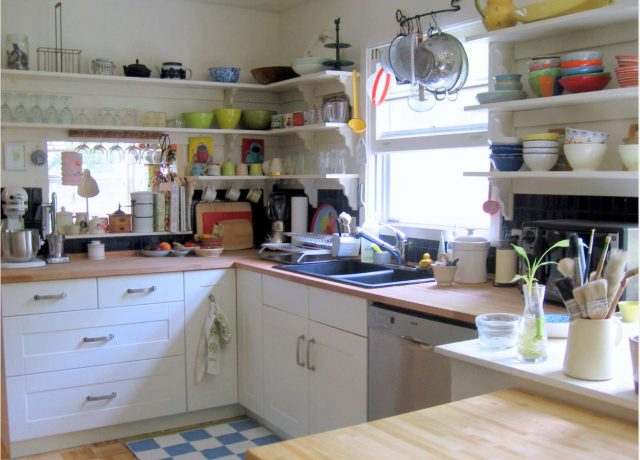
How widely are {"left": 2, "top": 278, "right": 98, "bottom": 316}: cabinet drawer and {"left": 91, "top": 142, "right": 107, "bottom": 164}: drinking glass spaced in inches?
37.3

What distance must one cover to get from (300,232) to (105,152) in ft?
4.12

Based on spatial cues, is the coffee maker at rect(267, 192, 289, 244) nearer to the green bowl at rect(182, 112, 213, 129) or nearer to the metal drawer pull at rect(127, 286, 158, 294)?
the green bowl at rect(182, 112, 213, 129)

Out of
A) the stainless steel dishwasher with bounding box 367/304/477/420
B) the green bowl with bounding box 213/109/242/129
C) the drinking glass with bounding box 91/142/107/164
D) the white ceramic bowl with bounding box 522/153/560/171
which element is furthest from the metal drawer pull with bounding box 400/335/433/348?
the drinking glass with bounding box 91/142/107/164

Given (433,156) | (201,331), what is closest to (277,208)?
(201,331)

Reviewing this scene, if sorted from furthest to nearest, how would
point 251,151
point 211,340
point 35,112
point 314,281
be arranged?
point 251,151 < point 35,112 < point 211,340 < point 314,281

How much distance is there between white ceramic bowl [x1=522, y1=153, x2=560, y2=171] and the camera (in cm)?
267

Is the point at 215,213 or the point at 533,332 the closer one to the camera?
the point at 533,332

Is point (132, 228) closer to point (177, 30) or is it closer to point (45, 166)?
point (45, 166)

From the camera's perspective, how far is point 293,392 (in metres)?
3.49

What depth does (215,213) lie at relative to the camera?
15.0 feet

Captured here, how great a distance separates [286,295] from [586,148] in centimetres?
159

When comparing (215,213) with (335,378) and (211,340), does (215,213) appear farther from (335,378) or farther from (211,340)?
(335,378)

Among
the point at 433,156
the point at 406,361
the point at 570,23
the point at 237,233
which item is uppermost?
the point at 570,23

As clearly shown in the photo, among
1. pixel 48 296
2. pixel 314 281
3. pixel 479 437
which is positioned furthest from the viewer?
pixel 48 296
